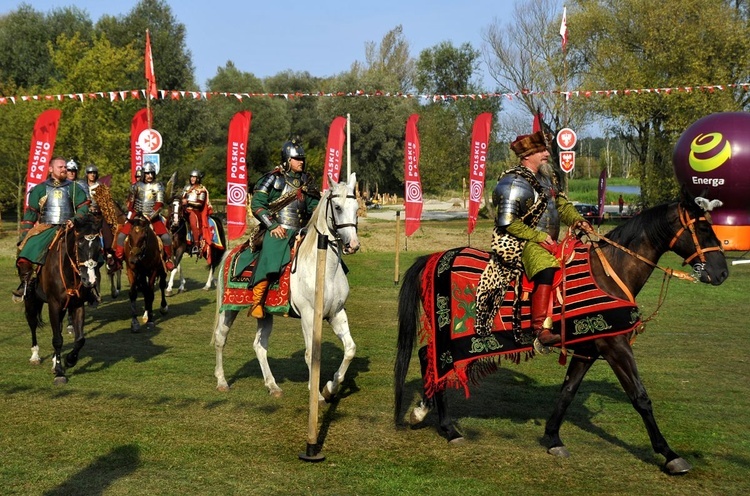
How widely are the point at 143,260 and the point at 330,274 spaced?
23.7 ft

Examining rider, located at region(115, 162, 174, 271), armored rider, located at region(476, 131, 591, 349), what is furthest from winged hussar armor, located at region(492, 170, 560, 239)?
rider, located at region(115, 162, 174, 271)

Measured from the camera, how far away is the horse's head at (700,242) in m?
6.57

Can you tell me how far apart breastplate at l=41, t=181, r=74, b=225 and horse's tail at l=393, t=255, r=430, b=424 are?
19.0 ft

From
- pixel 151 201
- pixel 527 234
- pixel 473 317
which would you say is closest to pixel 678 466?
pixel 473 317

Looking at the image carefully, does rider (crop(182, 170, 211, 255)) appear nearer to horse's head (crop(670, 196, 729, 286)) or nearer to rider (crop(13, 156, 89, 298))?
rider (crop(13, 156, 89, 298))

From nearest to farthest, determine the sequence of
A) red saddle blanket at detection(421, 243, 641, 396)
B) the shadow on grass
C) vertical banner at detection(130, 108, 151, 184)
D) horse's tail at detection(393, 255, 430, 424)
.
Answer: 1. the shadow on grass
2. red saddle blanket at detection(421, 243, 641, 396)
3. horse's tail at detection(393, 255, 430, 424)
4. vertical banner at detection(130, 108, 151, 184)

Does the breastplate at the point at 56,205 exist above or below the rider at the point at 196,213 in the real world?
above

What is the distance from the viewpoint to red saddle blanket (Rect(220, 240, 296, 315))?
9016 mm

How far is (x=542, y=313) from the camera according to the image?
6.91 m

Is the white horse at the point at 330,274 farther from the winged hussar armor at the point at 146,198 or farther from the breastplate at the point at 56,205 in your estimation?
the winged hussar armor at the point at 146,198

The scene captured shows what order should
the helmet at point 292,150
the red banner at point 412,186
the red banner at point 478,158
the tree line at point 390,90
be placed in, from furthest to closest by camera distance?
the tree line at point 390,90 < the red banner at point 478,158 < the red banner at point 412,186 < the helmet at point 292,150

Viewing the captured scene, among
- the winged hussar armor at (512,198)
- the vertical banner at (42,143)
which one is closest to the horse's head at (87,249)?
the winged hussar armor at (512,198)

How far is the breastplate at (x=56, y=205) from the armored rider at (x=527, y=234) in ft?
22.1

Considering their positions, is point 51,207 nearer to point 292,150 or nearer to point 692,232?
point 292,150
